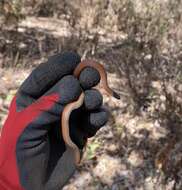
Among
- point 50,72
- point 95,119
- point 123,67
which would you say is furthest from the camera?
point 123,67

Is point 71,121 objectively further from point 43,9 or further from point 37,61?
point 43,9

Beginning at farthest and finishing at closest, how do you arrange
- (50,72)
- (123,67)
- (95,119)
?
(123,67) → (95,119) → (50,72)

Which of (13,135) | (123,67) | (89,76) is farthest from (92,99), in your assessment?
(123,67)

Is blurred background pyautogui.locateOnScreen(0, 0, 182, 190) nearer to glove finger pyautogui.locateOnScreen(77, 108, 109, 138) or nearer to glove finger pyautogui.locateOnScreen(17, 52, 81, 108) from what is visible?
glove finger pyautogui.locateOnScreen(77, 108, 109, 138)

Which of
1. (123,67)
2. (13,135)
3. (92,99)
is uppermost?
(92,99)

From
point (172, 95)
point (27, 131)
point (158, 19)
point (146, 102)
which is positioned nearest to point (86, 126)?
point (27, 131)

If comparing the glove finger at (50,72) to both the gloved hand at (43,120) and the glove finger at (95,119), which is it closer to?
the gloved hand at (43,120)

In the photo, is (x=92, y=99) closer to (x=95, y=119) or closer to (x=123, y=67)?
(x=95, y=119)
